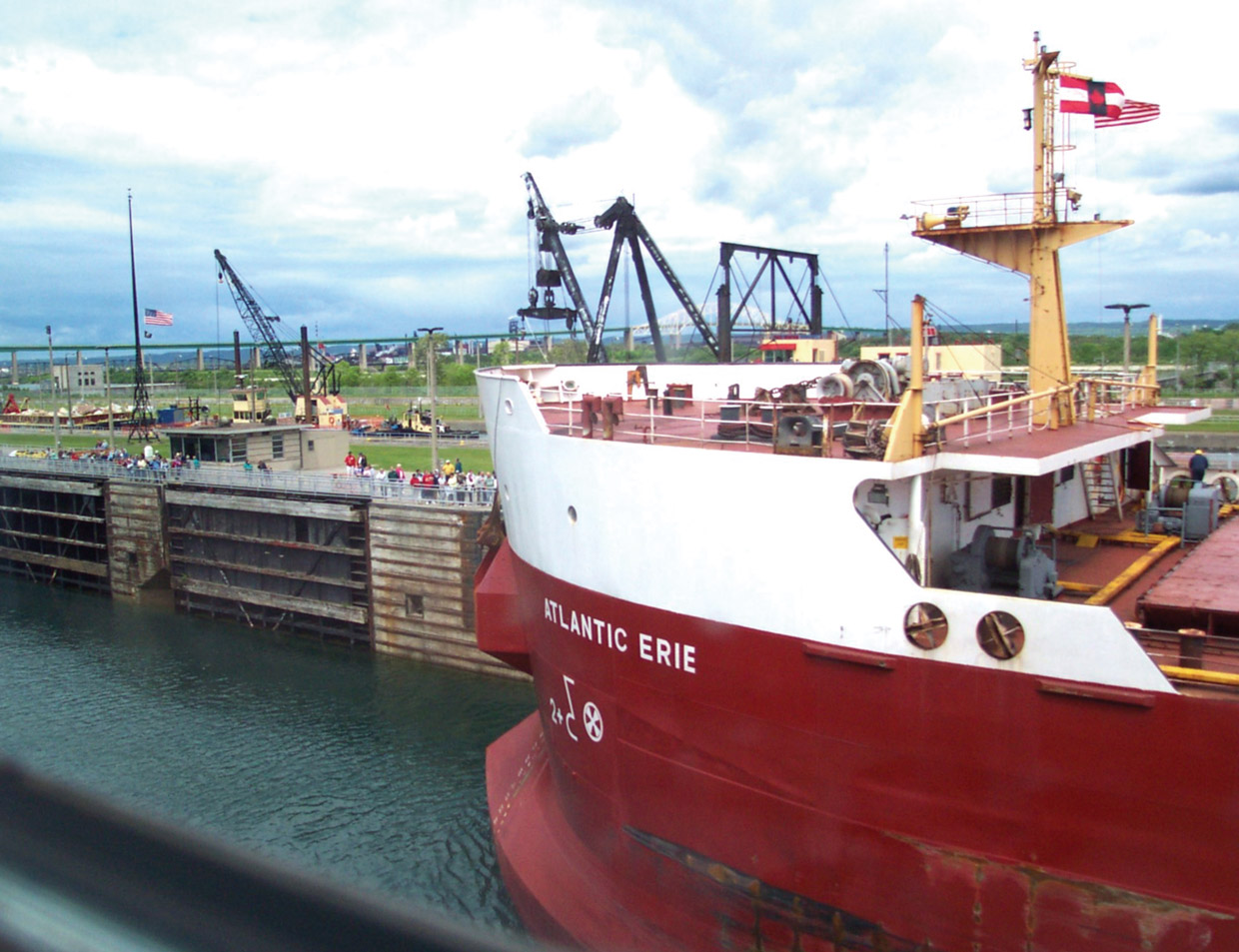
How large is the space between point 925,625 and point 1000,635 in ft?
2.10

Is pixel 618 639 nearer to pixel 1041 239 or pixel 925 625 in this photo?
pixel 925 625

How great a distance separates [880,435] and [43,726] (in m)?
22.0

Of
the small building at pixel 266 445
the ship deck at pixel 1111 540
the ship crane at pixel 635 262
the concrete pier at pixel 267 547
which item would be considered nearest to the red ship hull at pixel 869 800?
the ship deck at pixel 1111 540

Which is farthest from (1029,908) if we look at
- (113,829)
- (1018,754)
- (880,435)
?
(113,829)

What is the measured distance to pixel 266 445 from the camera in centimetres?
3919

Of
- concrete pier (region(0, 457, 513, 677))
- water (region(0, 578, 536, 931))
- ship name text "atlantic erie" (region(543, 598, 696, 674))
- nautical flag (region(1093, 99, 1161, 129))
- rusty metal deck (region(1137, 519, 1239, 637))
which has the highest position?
nautical flag (region(1093, 99, 1161, 129))

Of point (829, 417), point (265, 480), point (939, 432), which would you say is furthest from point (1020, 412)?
point (265, 480)

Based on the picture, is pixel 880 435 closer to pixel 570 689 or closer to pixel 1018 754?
pixel 1018 754

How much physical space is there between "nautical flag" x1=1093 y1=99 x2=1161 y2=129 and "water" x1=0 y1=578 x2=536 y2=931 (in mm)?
14695

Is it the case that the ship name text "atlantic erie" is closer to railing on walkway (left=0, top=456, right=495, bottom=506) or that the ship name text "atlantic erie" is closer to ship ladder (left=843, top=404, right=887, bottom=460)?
ship ladder (left=843, top=404, right=887, bottom=460)

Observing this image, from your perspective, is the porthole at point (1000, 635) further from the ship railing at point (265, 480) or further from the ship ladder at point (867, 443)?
the ship railing at point (265, 480)

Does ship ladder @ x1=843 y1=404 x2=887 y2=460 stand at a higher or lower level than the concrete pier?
higher

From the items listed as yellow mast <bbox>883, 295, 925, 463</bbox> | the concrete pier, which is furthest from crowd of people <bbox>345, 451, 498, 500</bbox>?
yellow mast <bbox>883, 295, 925, 463</bbox>

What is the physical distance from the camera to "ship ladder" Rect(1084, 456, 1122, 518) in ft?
48.1
